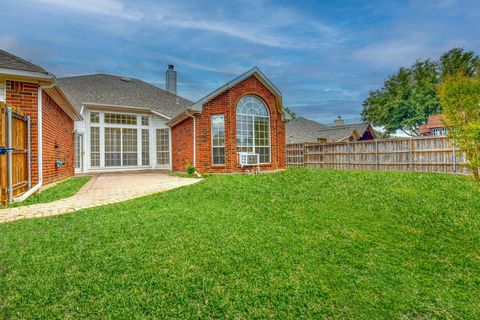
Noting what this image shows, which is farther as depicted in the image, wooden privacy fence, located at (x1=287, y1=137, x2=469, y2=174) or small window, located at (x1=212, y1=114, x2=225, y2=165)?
small window, located at (x1=212, y1=114, x2=225, y2=165)

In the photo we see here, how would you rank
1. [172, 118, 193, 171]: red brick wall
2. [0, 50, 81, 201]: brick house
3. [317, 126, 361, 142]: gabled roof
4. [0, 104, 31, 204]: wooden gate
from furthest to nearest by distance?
[317, 126, 361, 142]: gabled roof < [172, 118, 193, 171]: red brick wall < [0, 50, 81, 201]: brick house < [0, 104, 31, 204]: wooden gate

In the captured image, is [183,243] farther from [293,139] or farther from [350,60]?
[293,139]

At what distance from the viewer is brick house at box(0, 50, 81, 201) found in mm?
5945

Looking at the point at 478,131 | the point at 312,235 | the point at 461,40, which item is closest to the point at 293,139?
the point at 478,131

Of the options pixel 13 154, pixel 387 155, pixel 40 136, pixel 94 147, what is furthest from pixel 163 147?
pixel 387 155

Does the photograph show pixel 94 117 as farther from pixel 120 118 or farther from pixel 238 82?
pixel 238 82

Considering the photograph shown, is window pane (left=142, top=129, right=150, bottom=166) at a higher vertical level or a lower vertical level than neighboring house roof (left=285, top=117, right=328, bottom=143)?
lower

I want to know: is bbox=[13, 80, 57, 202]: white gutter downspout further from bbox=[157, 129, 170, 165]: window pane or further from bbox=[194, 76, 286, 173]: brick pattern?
bbox=[157, 129, 170, 165]: window pane

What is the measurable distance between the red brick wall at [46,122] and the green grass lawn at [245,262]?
322 cm

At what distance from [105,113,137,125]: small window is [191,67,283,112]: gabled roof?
571 centimetres

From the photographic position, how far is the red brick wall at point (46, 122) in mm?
6156

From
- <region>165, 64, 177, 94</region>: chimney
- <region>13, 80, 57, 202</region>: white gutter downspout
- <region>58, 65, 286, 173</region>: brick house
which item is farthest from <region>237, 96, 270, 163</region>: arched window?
<region>165, 64, 177, 94</region>: chimney

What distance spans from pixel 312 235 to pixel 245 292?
180cm

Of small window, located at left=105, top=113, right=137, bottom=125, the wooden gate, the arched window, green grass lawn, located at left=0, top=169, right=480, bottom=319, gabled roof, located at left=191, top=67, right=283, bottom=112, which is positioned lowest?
green grass lawn, located at left=0, top=169, right=480, bottom=319
